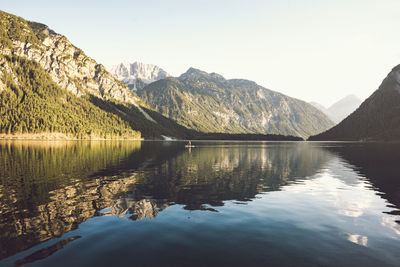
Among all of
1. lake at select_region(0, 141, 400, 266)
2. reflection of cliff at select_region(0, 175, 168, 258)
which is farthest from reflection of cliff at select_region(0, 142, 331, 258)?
lake at select_region(0, 141, 400, 266)

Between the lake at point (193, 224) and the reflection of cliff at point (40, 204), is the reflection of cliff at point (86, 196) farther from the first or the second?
the lake at point (193, 224)

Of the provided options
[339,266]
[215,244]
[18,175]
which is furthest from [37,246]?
[18,175]

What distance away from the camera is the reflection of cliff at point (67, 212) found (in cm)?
1689

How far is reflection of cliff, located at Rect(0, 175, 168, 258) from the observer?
16.9m

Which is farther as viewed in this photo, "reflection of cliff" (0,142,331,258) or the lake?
"reflection of cliff" (0,142,331,258)

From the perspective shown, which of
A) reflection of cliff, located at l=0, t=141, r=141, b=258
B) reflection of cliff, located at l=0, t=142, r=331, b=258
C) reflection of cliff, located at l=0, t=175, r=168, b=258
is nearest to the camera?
reflection of cliff, located at l=0, t=175, r=168, b=258

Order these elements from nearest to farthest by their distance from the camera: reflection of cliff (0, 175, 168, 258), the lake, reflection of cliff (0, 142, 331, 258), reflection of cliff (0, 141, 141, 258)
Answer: the lake → reflection of cliff (0, 175, 168, 258) → reflection of cliff (0, 141, 141, 258) → reflection of cliff (0, 142, 331, 258)

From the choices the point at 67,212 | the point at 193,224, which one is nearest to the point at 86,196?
the point at 67,212

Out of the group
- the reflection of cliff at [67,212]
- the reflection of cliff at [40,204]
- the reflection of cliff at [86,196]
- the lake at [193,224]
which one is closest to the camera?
the lake at [193,224]

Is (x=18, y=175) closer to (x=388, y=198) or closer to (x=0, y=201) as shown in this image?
(x=0, y=201)

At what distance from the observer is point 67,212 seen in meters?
22.2

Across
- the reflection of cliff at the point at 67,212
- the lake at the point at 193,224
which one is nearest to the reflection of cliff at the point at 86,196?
the reflection of cliff at the point at 67,212

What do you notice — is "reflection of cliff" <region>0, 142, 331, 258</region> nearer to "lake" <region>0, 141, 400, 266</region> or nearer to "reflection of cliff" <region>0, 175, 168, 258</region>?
"reflection of cliff" <region>0, 175, 168, 258</region>

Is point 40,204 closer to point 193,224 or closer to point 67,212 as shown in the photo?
point 67,212
